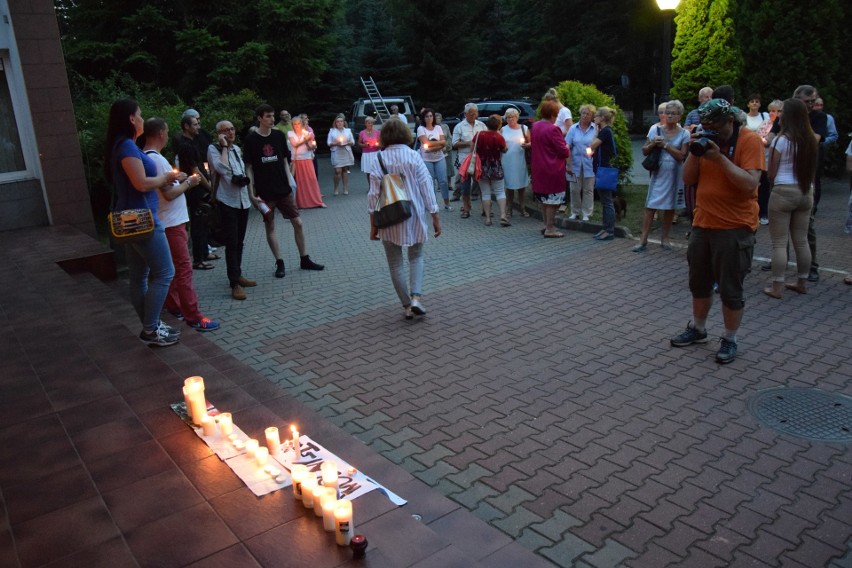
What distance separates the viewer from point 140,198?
5.31m

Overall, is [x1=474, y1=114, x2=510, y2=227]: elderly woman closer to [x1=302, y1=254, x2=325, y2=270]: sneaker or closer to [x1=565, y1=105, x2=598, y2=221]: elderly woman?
[x1=565, y1=105, x2=598, y2=221]: elderly woman

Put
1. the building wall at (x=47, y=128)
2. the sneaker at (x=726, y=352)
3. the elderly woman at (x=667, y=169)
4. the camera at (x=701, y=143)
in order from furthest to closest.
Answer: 1. the building wall at (x=47, y=128)
2. the elderly woman at (x=667, y=169)
3. the sneaker at (x=726, y=352)
4. the camera at (x=701, y=143)

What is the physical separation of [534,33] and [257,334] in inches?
1100

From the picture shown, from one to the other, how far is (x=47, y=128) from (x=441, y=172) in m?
6.74

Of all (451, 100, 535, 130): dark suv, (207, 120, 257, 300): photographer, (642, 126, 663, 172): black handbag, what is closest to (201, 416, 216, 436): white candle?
(207, 120, 257, 300): photographer

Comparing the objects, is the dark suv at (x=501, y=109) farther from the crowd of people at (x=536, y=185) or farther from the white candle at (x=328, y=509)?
the white candle at (x=328, y=509)

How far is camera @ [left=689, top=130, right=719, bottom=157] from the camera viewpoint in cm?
511

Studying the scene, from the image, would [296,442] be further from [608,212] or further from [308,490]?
[608,212]

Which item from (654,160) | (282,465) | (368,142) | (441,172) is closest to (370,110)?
(368,142)

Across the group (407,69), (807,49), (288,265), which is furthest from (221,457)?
(407,69)

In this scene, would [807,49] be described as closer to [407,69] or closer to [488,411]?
[488,411]

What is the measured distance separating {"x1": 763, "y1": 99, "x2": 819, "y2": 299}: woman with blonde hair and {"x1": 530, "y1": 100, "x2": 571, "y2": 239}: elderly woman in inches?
141

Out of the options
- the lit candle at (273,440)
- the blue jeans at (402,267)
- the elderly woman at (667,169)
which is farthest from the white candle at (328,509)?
the elderly woman at (667,169)

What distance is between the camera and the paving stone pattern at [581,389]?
3.56 metres
